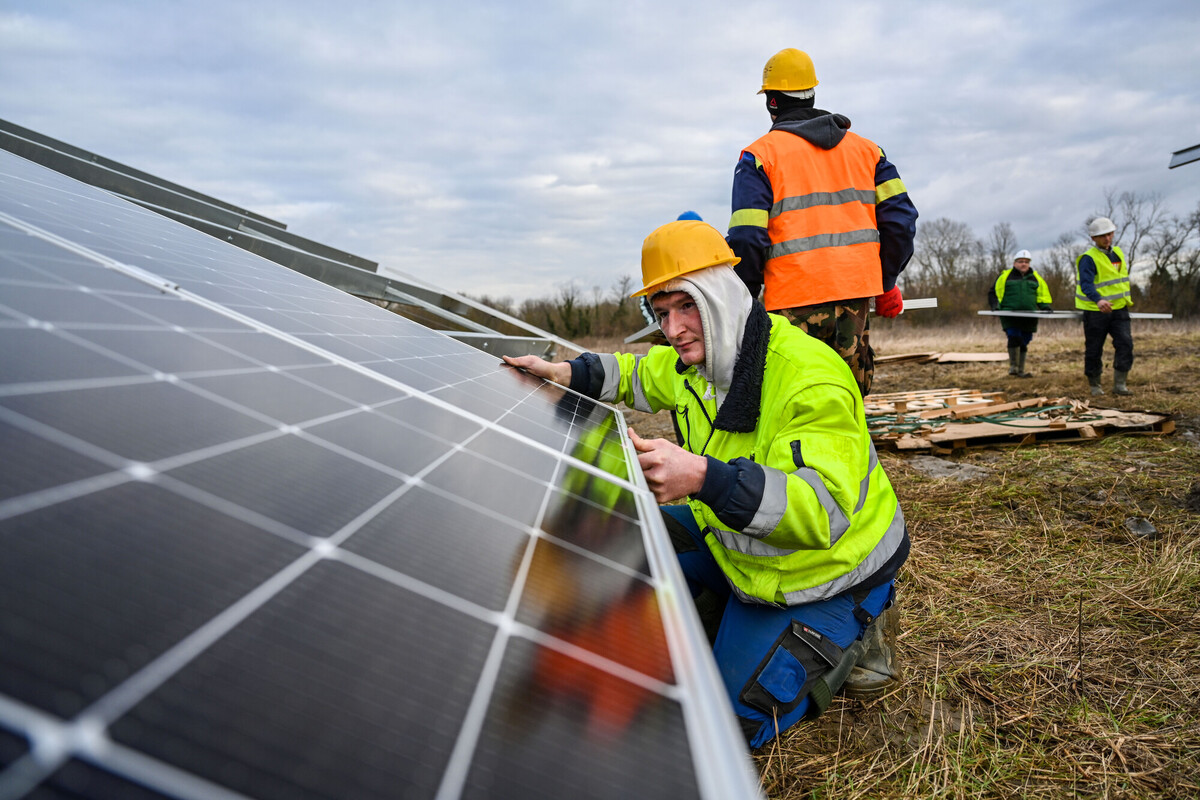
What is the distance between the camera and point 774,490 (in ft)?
7.98

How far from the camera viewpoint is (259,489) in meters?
1.31

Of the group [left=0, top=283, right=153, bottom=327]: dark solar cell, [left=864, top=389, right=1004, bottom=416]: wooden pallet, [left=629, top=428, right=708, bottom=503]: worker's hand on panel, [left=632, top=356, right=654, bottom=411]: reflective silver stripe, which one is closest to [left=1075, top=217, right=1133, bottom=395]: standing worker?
[left=864, top=389, right=1004, bottom=416]: wooden pallet

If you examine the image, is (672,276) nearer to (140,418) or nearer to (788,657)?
(788,657)

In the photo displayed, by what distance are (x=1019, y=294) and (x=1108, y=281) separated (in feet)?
12.0

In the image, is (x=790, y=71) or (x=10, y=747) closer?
(x=10, y=747)

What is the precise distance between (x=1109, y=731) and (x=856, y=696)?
3.43 ft

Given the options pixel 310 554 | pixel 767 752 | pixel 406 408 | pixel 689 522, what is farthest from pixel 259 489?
pixel 689 522

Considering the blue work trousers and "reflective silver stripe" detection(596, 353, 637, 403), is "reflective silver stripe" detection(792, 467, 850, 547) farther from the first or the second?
"reflective silver stripe" detection(596, 353, 637, 403)

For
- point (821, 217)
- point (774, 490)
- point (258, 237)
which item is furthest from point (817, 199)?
point (258, 237)

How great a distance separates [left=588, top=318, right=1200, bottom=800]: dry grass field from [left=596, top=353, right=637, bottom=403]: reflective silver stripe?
2.16 m

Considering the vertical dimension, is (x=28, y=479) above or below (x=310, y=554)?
above

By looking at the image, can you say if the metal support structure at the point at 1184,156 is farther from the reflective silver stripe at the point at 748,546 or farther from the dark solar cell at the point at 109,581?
the dark solar cell at the point at 109,581

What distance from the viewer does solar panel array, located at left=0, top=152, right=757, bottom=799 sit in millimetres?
757

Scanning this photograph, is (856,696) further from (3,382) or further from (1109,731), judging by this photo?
(3,382)
